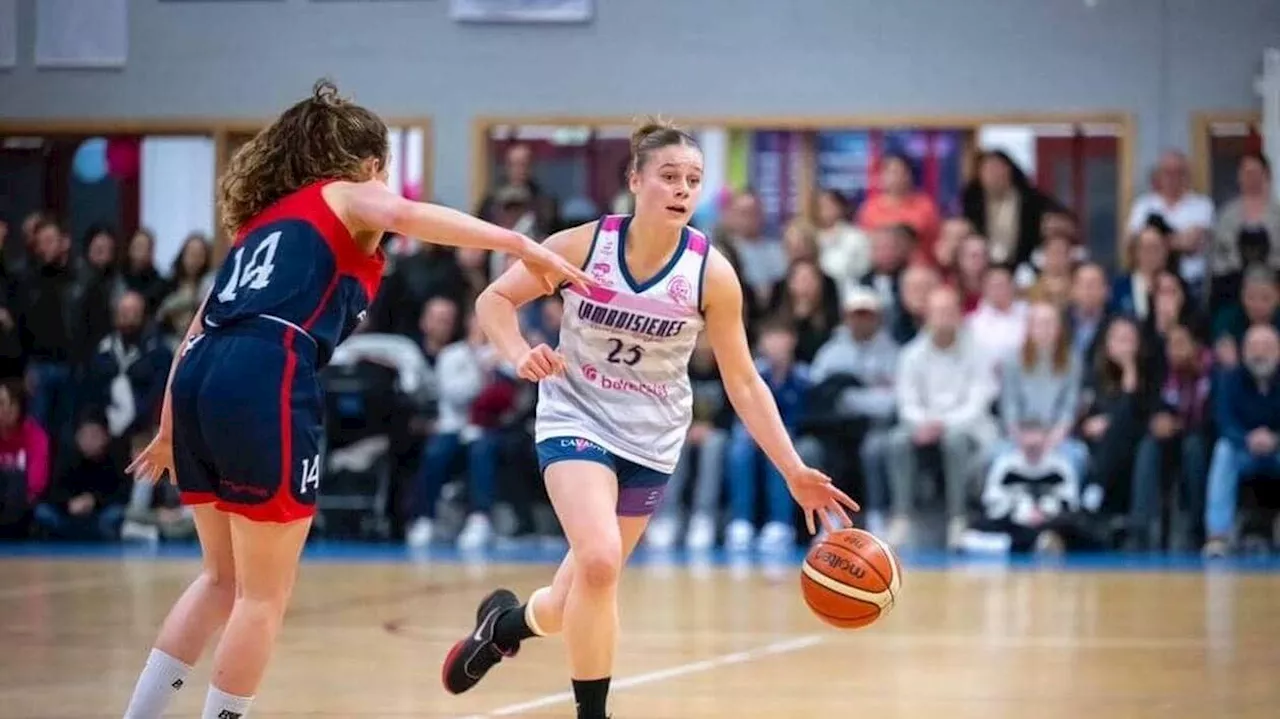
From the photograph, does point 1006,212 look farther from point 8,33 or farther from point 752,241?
point 8,33

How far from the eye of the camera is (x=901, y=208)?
14.5 meters

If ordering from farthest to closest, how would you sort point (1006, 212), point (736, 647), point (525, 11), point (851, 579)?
point (525, 11) → point (1006, 212) → point (736, 647) → point (851, 579)

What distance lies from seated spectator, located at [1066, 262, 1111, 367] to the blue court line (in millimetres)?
1369

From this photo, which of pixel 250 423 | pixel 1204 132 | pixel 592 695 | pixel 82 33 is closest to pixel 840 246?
pixel 1204 132

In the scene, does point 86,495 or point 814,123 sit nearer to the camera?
point 86,495

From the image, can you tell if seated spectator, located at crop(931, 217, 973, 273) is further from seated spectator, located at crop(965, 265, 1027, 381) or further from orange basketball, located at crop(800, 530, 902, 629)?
orange basketball, located at crop(800, 530, 902, 629)

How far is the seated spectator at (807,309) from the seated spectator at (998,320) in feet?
3.09

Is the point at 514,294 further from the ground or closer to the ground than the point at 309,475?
further from the ground

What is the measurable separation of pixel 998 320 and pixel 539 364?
28.8 feet

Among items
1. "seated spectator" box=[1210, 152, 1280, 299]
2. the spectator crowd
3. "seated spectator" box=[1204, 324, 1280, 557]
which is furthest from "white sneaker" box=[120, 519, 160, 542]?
"seated spectator" box=[1210, 152, 1280, 299]

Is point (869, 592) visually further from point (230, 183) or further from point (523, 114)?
point (523, 114)

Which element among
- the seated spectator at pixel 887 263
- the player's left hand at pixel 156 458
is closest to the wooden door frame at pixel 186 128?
the seated spectator at pixel 887 263

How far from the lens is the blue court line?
38.2ft

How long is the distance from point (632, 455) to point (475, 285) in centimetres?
868
